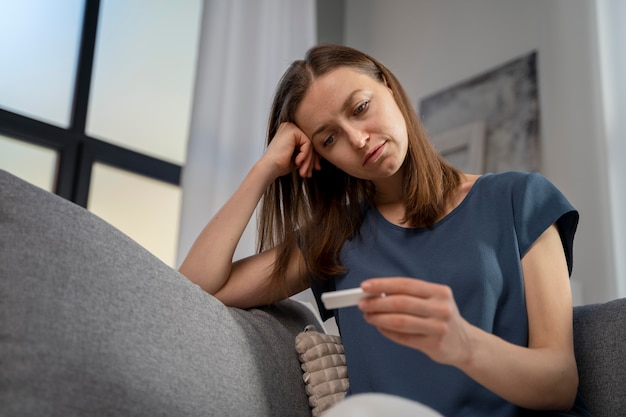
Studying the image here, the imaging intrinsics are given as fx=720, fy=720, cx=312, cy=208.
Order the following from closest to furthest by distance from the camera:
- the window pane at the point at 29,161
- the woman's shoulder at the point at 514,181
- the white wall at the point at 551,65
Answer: the woman's shoulder at the point at 514,181, the white wall at the point at 551,65, the window pane at the point at 29,161

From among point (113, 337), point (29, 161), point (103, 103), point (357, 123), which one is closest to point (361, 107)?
point (357, 123)

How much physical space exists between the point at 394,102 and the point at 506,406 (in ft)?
2.09

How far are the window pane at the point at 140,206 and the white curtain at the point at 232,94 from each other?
0.17 metres

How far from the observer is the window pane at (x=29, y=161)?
109 inches

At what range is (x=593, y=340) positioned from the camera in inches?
48.9

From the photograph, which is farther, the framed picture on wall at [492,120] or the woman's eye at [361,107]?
the framed picture on wall at [492,120]

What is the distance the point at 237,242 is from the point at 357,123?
1.19ft

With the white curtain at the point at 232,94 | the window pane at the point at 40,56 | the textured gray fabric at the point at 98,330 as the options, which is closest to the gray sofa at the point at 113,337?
the textured gray fabric at the point at 98,330

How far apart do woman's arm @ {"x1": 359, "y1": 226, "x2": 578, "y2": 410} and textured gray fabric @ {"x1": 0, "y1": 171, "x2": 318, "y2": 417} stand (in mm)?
308

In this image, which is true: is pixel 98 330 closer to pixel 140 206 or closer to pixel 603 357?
pixel 603 357

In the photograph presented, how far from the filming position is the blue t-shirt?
3.89 ft

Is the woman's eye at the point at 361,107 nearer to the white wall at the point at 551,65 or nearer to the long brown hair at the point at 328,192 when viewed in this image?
the long brown hair at the point at 328,192

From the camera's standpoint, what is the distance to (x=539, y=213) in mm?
1252

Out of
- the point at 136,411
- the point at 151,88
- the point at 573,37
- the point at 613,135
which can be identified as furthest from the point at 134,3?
the point at 136,411
